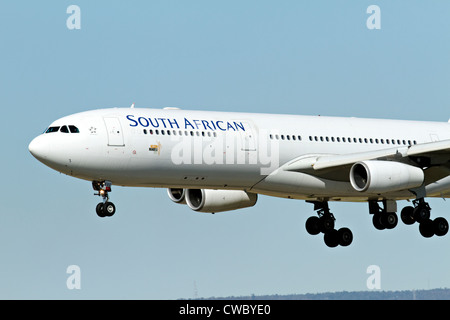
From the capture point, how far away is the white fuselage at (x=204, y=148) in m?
46.5

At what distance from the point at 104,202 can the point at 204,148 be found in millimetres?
4888

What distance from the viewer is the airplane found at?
4675 centimetres

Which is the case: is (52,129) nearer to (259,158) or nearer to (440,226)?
(259,158)

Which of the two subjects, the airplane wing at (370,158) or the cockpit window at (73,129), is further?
the airplane wing at (370,158)

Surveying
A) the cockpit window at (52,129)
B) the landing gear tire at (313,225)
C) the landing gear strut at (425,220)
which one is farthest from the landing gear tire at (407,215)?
the cockpit window at (52,129)

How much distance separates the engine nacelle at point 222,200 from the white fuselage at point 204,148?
3121 mm

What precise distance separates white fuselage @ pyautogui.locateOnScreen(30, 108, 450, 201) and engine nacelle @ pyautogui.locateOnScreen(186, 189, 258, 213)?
10.2ft

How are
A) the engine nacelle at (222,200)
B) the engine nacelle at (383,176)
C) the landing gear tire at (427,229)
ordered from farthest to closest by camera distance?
the engine nacelle at (222,200), the landing gear tire at (427,229), the engine nacelle at (383,176)

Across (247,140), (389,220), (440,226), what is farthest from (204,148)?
(440,226)

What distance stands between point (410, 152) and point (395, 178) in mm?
1513

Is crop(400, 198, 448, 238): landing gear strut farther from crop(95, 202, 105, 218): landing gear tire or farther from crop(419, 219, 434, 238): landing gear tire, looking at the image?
crop(95, 202, 105, 218): landing gear tire

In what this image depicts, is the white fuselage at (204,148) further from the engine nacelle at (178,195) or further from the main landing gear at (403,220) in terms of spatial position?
the engine nacelle at (178,195)

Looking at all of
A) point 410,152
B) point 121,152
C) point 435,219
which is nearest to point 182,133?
point 121,152
